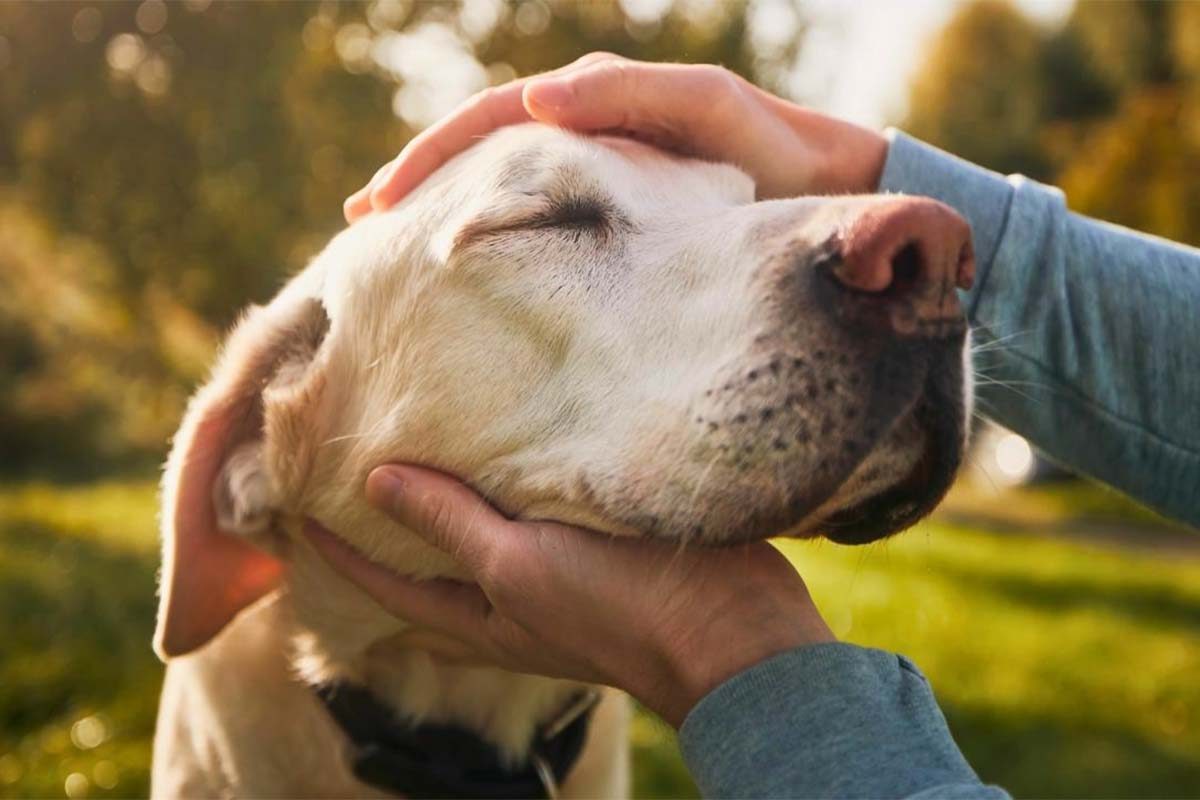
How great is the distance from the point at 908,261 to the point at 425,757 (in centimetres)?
156

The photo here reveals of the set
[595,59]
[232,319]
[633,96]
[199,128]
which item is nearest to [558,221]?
[633,96]

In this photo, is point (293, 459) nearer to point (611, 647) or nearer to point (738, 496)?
point (611, 647)

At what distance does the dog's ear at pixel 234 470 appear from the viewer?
2.54 meters

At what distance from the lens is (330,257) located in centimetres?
271

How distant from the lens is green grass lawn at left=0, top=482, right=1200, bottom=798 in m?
5.03

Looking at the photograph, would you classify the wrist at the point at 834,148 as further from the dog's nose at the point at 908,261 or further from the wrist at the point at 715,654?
the wrist at the point at 715,654

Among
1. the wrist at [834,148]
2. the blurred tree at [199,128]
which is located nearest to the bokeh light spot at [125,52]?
the blurred tree at [199,128]

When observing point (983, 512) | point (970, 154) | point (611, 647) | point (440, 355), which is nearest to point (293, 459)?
point (440, 355)

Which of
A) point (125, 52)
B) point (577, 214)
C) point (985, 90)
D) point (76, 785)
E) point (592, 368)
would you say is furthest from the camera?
point (985, 90)

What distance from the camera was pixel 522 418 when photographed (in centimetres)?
220

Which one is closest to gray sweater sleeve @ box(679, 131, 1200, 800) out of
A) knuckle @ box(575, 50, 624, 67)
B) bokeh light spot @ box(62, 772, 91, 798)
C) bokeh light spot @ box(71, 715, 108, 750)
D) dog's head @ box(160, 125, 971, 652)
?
dog's head @ box(160, 125, 971, 652)

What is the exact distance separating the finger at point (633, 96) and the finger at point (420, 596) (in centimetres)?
104

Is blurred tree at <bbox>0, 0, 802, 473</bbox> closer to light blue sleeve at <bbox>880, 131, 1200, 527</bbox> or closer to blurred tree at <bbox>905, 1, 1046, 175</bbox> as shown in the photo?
light blue sleeve at <bbox>880, 131, 1200, 527</bbox>

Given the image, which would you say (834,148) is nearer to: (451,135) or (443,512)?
(451,135)
